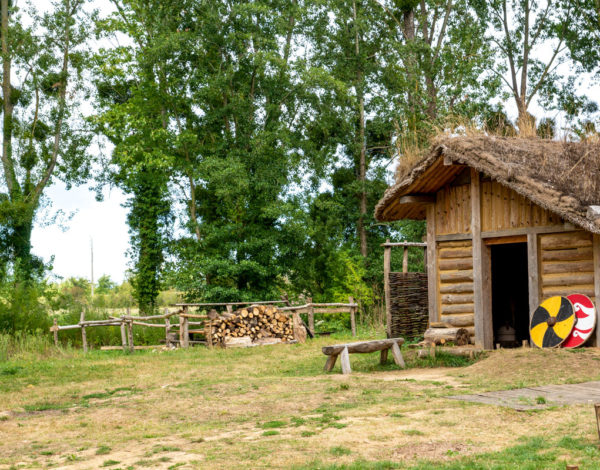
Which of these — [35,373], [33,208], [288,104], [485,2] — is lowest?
[35,373]

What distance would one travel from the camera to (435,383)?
37.3 ft

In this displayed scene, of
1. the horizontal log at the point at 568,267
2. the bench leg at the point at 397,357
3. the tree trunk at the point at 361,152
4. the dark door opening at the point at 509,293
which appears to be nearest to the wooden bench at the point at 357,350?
the bench leg at the point at 397,357

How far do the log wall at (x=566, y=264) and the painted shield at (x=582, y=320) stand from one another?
0.23m

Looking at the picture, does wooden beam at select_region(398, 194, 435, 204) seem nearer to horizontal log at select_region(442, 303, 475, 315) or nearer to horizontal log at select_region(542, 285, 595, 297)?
horizontal log at select_region(442, 303, 475, 315)

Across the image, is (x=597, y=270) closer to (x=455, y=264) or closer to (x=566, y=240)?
(x=566, y=240)

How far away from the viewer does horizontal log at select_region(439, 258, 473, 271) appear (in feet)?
51.5

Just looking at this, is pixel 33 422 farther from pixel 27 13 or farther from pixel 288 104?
pixel 27 13

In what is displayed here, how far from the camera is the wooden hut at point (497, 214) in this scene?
13.7m

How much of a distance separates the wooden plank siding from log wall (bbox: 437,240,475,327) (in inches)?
31.9

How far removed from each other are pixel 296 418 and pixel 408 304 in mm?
11093

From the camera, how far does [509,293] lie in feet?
62.1

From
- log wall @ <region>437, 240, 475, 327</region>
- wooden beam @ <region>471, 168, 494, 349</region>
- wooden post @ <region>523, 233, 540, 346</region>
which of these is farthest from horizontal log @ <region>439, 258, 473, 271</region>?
wooden post @ <region>523, 233, 540, 346</region>

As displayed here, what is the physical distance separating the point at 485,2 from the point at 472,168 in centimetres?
2096

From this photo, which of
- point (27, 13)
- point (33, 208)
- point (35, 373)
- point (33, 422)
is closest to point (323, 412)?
point (33, 422)
